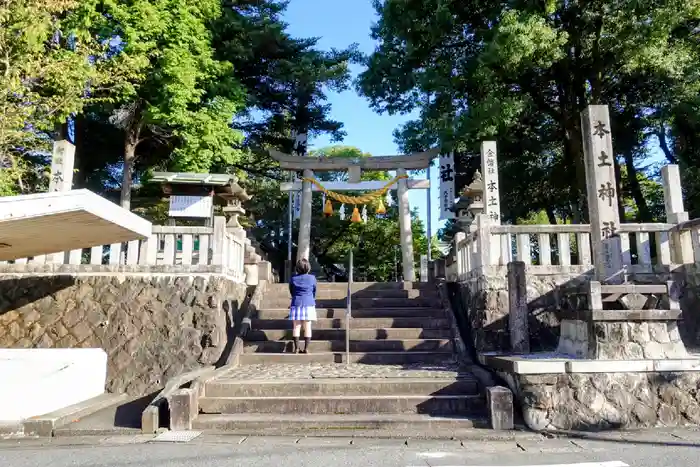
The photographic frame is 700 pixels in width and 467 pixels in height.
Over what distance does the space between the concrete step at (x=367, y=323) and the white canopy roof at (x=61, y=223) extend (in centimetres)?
323

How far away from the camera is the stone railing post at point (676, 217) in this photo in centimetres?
851

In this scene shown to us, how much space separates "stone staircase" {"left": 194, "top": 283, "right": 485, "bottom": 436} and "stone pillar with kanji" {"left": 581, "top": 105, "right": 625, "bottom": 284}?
2644 mm

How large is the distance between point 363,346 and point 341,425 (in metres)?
2.78

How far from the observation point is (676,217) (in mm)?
8695

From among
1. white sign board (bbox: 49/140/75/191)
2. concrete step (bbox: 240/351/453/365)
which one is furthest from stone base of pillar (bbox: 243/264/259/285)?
white sign board (bbox: 49/140/75/191)

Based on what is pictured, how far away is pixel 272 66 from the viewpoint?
57.0ft

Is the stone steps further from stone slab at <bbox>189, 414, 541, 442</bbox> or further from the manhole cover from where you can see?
the manhole cover

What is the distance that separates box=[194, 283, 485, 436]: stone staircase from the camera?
5711 millimetres

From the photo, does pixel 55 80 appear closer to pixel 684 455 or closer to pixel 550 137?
pixel 684 455

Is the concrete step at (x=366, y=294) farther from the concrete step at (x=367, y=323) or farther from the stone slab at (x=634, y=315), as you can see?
the stone slab at (x=634, y=315)

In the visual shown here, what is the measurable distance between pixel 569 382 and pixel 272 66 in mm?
14947

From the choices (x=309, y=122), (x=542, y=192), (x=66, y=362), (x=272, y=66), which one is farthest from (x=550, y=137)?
(x=66, y=362)

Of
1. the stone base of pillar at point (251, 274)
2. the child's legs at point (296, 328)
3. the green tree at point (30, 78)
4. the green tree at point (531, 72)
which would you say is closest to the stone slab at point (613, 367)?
the child's legs at point (296, 328)

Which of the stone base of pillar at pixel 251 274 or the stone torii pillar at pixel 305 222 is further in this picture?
the stone torii pillar at pixel 305 222
